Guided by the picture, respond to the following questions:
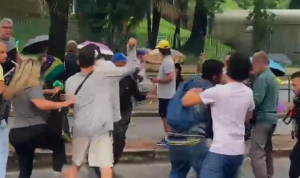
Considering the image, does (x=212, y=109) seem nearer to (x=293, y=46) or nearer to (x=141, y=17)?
(x=141, y=17)

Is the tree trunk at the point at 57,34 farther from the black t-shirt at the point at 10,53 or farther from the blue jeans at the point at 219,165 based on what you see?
the blue jeans at the point at 219,165

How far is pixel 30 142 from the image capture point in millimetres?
6992

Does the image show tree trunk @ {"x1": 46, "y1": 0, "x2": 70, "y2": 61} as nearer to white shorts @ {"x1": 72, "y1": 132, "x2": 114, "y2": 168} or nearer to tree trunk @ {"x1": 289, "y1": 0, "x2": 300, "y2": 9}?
white shorts @ {"x1": 72, "y1": 132, "x2": 114, "y2": 168}

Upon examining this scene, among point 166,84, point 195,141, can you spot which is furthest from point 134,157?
point 195,141

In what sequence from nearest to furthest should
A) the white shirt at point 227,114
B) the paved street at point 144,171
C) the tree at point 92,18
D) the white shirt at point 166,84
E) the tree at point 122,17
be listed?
1. the white shirt at point 227,114
2. the paved street at point 144,171
3. the white shirt at point 166,84
4. the tree at point 92,18
5. the tree at point 122,17

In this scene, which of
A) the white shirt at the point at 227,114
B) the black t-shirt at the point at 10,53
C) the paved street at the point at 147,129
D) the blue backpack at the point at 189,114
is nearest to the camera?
the white shirt at the point at 227,114

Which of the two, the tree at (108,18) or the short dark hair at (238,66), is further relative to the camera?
the tree at (108,18)

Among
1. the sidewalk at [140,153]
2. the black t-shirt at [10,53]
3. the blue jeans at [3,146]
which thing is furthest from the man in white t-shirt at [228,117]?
the sidewalk at [140,153]

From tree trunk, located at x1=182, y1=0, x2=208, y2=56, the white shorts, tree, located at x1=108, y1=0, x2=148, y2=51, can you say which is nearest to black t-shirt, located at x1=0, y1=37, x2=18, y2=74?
the white shorts

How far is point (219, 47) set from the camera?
3766cm

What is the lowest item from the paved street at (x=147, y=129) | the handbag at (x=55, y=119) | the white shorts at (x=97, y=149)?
the paved street at (x=147, y=129)

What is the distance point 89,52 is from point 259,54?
7.48 feet

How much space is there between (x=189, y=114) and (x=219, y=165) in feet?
2.49

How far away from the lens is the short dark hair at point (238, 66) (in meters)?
5.86
